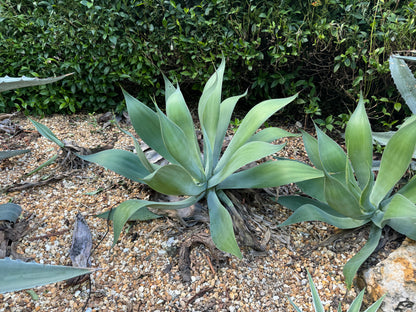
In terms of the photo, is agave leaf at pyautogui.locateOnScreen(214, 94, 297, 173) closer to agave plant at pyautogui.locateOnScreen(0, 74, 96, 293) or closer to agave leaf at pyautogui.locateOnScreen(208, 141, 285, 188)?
agave leaf at pyautogui.locateOnScreen(208, 141, 285, 188)

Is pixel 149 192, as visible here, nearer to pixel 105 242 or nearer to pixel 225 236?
pixel 105 242

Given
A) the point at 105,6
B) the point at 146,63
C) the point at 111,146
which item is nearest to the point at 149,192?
the point at 111,146

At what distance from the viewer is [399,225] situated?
4.18 ft

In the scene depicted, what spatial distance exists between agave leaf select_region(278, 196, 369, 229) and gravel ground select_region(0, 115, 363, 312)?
109mm

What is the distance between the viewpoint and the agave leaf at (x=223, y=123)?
1548 millimetres

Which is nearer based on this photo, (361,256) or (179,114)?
(361,256)

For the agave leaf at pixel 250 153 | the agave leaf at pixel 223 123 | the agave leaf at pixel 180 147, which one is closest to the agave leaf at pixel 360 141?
the agave leaf at pixel 250 153

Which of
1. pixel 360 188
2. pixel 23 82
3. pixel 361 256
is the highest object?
pixel 23 82

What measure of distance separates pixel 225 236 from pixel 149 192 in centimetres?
58

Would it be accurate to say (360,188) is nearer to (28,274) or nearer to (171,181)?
(171,181)

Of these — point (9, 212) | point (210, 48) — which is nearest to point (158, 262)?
point (9, 212)

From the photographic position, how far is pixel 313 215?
1260 millimetres

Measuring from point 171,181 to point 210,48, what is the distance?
3.98ft

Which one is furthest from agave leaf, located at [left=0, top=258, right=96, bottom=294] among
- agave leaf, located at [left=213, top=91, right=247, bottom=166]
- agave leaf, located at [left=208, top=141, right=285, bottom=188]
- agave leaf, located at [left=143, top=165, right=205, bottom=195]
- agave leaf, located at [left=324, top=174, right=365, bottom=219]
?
agave leaf, located at [left=213, top=91, right=247, bottom=166]
